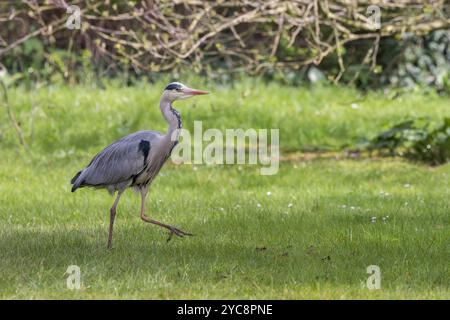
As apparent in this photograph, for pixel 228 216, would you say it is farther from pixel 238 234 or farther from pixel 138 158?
pixel 138 158

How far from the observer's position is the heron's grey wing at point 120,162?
800 cm

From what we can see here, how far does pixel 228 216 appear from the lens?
9141 millimetres

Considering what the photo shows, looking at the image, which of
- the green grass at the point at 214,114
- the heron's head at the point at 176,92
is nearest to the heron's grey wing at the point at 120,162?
the heron's head at the point at 176,92

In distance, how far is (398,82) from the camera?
1736cm
